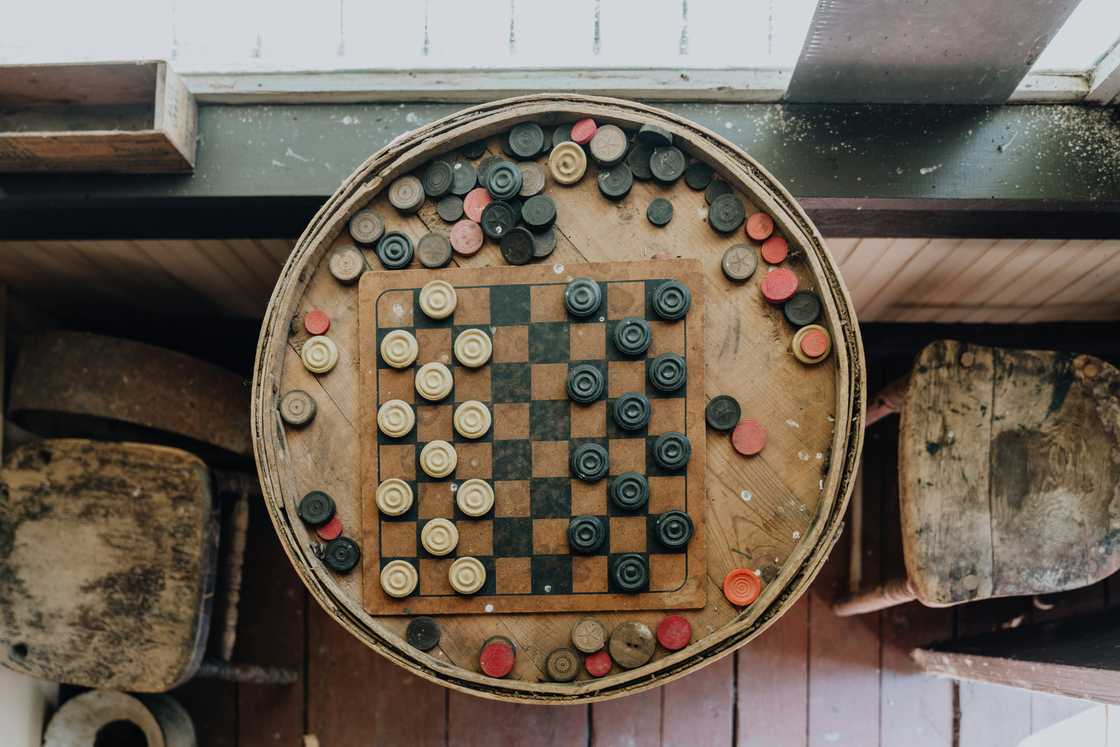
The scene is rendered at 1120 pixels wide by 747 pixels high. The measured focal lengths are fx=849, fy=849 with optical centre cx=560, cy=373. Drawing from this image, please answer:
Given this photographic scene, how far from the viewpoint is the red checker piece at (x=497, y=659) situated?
→ 55.7 inches

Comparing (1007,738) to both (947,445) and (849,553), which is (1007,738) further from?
(947,445)

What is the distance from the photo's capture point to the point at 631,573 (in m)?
1.43

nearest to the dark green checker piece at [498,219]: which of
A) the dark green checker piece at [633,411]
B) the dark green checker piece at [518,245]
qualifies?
the dark green checker piece at [518,245]

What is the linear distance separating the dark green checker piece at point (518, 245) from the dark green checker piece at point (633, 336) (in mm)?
208

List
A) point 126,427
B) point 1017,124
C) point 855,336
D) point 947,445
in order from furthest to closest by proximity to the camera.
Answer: point 126,427 < point 947,445 < point 1017,124 < point 855,336

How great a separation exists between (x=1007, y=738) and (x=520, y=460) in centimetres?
179

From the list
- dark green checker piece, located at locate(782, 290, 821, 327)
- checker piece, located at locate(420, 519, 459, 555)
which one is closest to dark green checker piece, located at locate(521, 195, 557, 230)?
dark green checker piece, located at locate(782, 290, 821, 327)

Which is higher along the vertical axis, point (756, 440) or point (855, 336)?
point (855, 336)

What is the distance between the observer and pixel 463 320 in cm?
149

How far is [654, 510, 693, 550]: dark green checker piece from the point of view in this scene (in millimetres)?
1423

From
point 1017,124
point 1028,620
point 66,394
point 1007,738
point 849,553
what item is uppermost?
point 1017,124

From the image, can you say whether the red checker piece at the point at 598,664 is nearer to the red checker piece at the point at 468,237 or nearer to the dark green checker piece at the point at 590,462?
the dark green checker piece at the point at 590,462

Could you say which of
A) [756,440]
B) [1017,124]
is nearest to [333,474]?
[756,440]

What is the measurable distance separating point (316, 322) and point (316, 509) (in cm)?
33
